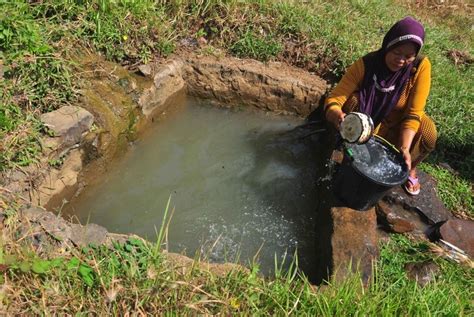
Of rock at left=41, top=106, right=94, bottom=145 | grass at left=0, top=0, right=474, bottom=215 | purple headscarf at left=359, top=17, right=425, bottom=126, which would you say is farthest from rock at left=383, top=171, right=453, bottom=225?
rock at left=41, top=106, right=94, bottom=145

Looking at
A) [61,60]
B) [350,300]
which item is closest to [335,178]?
[350,300]

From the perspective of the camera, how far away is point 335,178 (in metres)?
3.55

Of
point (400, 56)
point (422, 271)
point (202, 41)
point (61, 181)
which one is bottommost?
point (61, 181)

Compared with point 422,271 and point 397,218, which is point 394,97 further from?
point 422,271

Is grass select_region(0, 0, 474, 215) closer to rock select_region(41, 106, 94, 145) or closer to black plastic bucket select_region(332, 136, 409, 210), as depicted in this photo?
rock select_region(41, 106, 94, 145)

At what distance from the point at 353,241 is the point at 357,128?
33.8 inches

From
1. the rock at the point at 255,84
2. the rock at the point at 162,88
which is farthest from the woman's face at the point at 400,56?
the rock at the point at 162,88

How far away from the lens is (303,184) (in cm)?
421

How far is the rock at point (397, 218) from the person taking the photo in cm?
347

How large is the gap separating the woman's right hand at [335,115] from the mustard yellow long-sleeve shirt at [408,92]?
63 millimetres

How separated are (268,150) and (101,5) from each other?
2.43 metres

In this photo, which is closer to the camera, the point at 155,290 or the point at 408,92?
the point at 155,290

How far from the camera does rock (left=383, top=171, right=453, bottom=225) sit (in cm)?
362

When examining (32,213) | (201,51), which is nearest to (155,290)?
(32,213)
